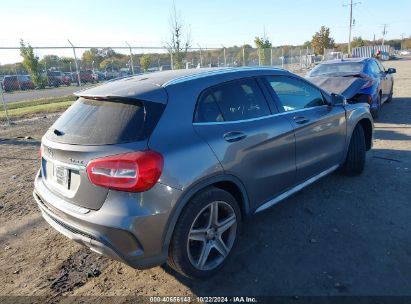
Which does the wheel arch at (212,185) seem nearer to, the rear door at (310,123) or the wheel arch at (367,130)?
the rear door at (310,123)

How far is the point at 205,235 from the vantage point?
299 cm

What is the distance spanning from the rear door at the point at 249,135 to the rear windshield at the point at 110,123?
0.42m

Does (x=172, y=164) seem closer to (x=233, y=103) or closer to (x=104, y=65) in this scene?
(x=233, y=103)

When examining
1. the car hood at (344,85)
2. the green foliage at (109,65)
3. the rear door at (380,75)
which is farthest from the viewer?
the green foliage at (109,65)

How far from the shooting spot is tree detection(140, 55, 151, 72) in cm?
2402

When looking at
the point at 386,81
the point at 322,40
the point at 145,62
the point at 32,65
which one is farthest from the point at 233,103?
the point at 322,40

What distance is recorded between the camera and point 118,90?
296 cm

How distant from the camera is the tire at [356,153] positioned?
501 centimetres

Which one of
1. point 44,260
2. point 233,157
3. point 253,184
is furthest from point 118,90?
point 44,260

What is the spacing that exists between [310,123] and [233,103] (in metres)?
1.24

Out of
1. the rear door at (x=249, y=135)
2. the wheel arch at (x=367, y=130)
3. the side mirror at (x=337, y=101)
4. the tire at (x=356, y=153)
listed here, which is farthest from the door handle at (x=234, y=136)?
the wheel arch at (x=367, y=130)

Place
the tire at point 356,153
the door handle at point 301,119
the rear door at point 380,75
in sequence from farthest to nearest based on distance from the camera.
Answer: the rear door at point 380,75 → the tire at point 356,153 → the door handle at point 301,119

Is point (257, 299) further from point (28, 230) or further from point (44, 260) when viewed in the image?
point (28, 230)

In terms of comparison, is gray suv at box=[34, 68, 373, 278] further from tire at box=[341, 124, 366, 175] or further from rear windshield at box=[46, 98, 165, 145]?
tire at box=[341, 124, 366, 175]
